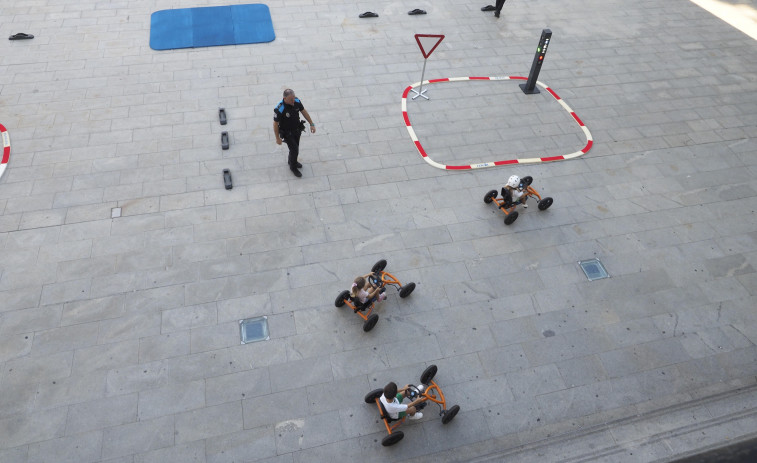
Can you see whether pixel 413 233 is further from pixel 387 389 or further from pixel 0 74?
pixel 0 74

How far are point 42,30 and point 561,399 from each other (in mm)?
18612

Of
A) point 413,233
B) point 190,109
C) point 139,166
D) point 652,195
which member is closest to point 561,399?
point 413,233

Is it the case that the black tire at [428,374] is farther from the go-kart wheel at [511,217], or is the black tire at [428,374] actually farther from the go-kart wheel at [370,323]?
the go-kart wheel at [511,217]

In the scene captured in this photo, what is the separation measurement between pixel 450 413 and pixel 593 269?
4889mm

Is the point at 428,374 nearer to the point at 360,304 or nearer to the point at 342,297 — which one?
the point at 360,304

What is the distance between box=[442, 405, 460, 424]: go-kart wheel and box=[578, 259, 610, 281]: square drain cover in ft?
14.8

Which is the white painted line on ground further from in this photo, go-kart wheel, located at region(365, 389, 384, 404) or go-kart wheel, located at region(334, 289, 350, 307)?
go-kart wheel, located at region(365, 389, 384, 404)

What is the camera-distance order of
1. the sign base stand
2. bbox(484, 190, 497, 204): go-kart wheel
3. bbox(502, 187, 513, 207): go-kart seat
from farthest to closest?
1. the sign base stand
2. bbox(484, 190, 497, 204): go-kart wheel
3. bbox(502, 187, 513, 207): go-kart seat

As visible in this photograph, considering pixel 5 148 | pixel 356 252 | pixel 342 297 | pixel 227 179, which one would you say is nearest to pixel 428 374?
pixel 342 297

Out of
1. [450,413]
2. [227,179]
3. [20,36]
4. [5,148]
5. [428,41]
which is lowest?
[450,413]

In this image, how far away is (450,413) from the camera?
25.0ft

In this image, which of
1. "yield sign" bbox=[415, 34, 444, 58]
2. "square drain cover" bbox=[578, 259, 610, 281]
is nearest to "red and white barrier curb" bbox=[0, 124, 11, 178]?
"yield sign" bbox=[415, 34, 444, 58]

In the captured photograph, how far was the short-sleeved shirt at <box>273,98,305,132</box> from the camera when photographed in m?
10.2

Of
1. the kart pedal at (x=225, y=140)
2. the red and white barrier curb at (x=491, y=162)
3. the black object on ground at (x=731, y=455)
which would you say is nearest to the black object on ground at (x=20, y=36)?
the kart pedal at (x=225, y=140)
